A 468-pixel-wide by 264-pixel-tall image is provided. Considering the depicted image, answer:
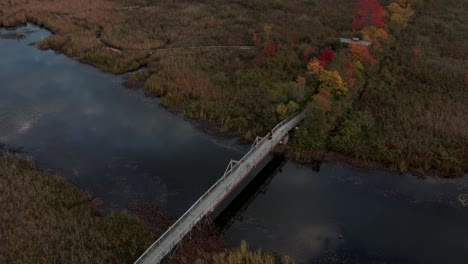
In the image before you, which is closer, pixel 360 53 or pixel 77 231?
pixel 77 231

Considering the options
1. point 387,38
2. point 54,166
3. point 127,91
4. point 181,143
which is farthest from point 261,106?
point 387,38

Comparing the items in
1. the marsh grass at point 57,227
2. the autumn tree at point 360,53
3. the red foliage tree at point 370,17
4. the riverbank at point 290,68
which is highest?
the red foliage tree at point 370,17

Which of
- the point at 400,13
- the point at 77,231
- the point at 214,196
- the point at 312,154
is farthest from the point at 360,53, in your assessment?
the point at 77,231

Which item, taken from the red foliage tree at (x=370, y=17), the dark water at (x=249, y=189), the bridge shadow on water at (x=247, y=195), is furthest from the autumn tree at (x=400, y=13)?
the bridge shadow on water at (x=247, y=195)

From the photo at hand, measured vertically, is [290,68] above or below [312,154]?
above

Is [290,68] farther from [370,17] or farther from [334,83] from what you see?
[370,17]

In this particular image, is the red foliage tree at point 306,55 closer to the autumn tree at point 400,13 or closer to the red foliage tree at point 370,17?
the red foliage tree at point 370,17
